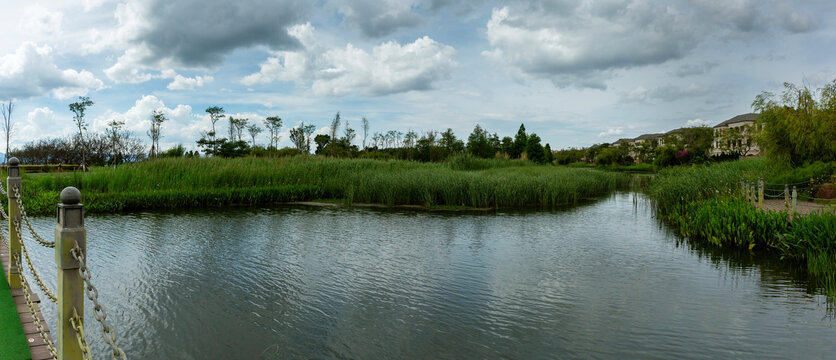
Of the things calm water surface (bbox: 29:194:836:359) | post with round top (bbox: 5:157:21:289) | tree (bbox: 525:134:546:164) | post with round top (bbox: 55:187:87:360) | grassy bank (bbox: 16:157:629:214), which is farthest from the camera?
tree (bbox: 525:134:546:164)

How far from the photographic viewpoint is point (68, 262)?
2613mm

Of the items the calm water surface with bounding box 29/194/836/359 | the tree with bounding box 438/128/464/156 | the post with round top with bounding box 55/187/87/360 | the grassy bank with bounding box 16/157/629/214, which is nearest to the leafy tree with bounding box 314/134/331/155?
the tree with bounding box 438/128/464/156

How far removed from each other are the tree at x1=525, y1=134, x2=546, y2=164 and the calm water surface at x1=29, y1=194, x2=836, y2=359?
148 feet

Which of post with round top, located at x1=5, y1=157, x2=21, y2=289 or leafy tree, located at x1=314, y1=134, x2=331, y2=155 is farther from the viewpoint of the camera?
leafy tree, located at x1=314, y1=134, x2=331, y2=155

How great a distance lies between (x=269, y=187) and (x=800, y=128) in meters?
20.8

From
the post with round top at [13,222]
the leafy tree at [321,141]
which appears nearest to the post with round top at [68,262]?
the post with round top at [13,222]

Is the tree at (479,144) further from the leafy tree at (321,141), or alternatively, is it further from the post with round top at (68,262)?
the post with round top at (68,262)

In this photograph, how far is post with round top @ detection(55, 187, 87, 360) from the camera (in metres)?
2.56

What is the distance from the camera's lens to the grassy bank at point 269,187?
53.3 ft

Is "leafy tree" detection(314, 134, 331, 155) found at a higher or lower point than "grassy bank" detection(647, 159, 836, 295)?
higher

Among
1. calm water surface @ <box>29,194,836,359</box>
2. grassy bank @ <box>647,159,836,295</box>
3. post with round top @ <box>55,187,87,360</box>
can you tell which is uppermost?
post with round top @ <box>55,187,87,360</box>

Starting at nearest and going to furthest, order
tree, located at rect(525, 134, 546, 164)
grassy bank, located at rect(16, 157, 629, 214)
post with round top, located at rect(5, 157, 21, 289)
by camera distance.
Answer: post with round top, located at rect(5, 157, 21, 289), grassy bank, located at rect(16, 157, 629, 214), tree, located at rect(525, 134, 546, 164)

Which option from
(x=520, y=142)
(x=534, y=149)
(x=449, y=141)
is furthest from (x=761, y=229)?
(x=520, y=142)

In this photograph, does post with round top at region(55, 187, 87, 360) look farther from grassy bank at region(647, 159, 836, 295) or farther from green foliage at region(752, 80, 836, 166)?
green foliage at region(752, 80, 836, 166)
